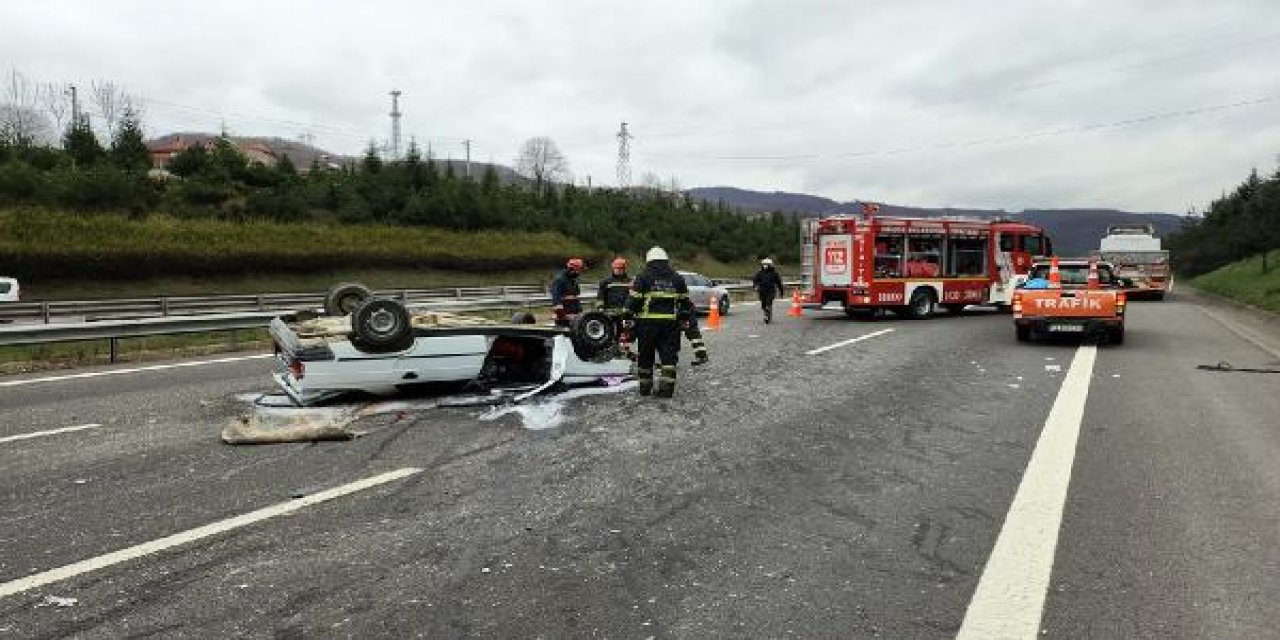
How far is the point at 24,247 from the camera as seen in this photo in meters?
30.5

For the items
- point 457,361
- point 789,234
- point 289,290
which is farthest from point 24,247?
point 789,234

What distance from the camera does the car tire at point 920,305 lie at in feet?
67.6

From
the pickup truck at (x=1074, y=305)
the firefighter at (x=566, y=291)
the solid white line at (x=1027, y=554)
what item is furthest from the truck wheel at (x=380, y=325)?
the pickup truck at (x=1074, y=305)

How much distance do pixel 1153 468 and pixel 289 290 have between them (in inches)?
1485

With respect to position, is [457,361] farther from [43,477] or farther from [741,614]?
[741,614]

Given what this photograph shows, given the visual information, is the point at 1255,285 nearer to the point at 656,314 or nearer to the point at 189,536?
the point at 656,314

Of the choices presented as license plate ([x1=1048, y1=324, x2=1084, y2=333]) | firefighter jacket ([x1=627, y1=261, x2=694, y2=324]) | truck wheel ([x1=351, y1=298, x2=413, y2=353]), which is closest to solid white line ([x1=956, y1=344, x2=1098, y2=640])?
firefighter jacket ([x1=627, y1=261, x2=694, y2=324])

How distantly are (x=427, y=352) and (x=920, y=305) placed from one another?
15.6m

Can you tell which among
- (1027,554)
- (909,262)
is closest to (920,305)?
(909,262)

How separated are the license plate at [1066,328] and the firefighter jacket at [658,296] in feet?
27.6

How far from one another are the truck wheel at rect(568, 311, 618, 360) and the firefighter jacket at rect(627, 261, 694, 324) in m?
0.35

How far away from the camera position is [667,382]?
28.7 ft

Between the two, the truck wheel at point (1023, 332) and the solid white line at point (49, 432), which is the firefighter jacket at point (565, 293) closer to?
the solid white line at point (49, 432)

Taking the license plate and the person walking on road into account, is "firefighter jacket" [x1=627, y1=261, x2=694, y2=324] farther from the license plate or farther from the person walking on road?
the person walking on road
